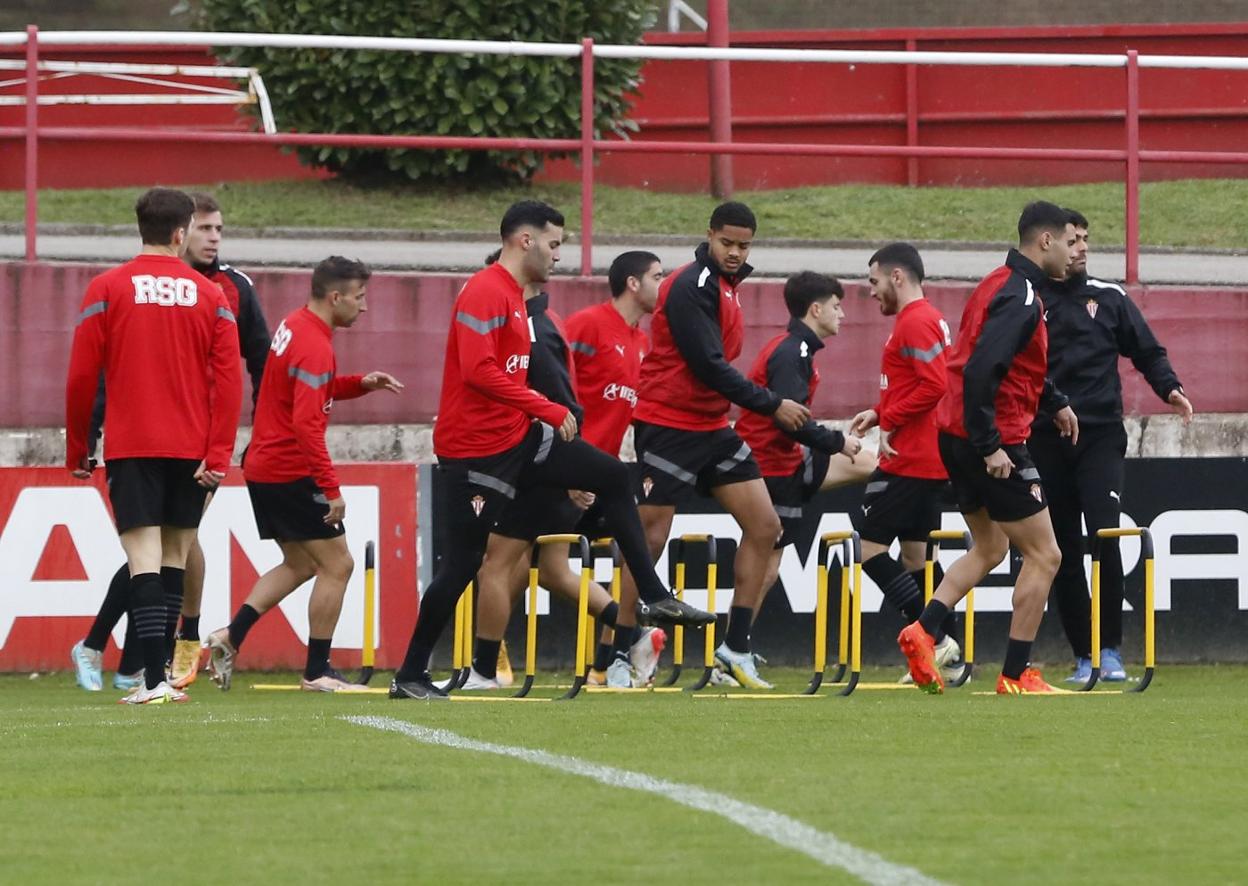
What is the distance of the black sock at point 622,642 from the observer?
11188 millimetres

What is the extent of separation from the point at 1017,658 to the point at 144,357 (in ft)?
13.0

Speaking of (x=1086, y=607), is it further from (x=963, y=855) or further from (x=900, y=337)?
(x=963, y=855)

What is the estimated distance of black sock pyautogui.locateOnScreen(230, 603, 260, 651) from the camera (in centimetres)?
1105

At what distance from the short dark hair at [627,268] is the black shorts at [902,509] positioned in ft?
5.20

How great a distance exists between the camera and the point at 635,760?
713 cm

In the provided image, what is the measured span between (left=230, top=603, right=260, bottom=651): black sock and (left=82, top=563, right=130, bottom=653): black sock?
24.5 inches

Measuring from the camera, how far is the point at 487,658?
34.5 feet

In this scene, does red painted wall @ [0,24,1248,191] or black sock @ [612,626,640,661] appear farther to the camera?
red painted wall @ [0,24,1248,191]

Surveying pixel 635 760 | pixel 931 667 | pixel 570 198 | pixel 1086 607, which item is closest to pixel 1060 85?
pixel 570 198

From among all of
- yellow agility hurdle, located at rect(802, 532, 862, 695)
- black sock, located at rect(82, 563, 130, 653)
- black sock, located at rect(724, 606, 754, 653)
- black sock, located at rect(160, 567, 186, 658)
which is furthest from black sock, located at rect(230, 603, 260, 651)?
yellow agility hurdle, located at rect(802, 532, 862, 695)

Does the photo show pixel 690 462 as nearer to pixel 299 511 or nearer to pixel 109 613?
pixel 299 511

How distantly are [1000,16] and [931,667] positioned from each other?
20.3 m

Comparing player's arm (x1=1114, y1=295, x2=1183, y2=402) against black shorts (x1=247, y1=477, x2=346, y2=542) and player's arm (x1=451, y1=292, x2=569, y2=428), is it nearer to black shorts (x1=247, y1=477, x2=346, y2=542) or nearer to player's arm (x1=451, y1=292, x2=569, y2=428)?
player's arm (x1=451, y1=292, x2=569, y2=428)

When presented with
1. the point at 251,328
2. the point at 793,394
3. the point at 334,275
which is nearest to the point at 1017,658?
the point at 793,394
